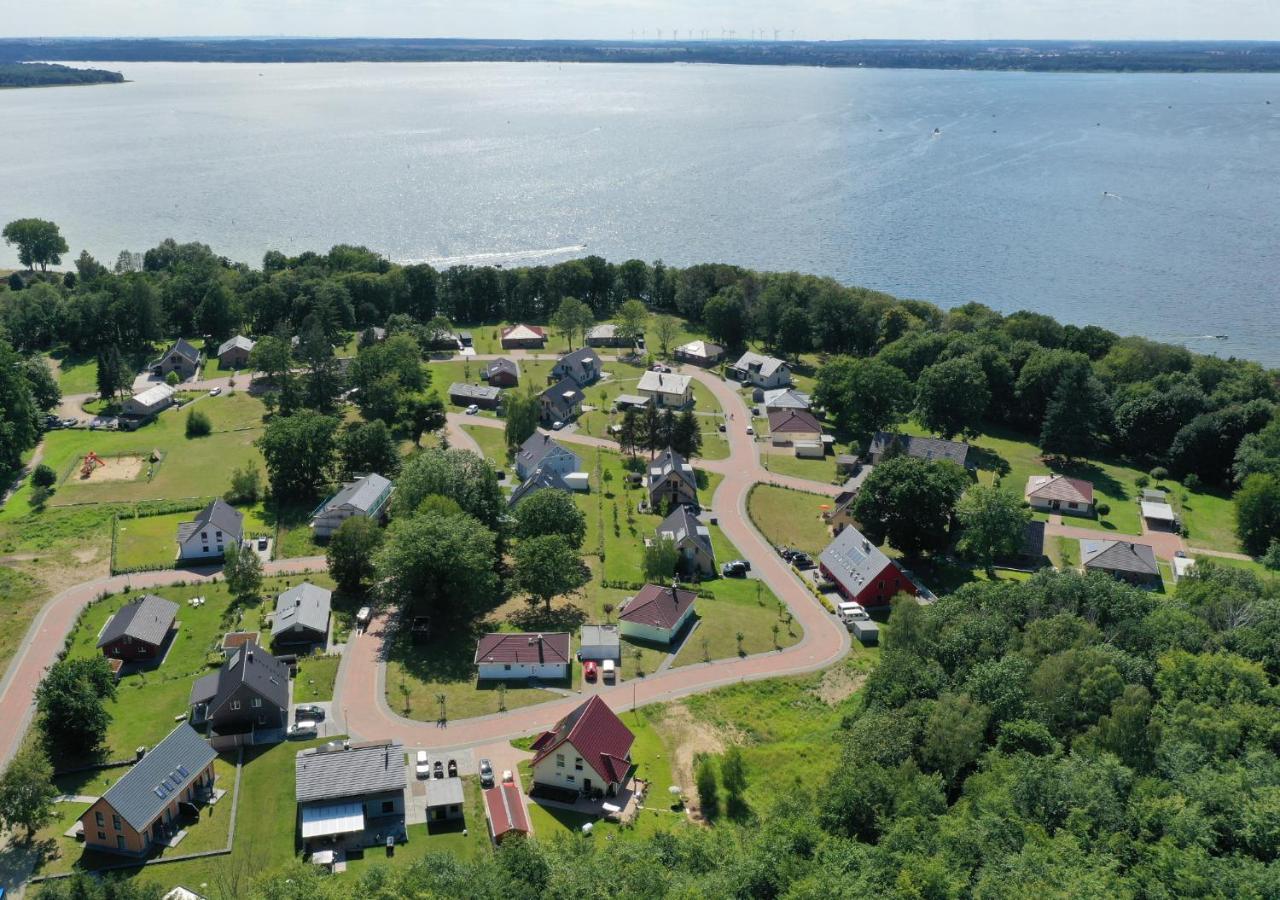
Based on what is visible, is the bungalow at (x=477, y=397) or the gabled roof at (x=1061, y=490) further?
the bungalow at (x=477, y=397)

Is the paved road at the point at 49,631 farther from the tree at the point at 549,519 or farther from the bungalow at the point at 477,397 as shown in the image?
the bungalow at the point at 477,397

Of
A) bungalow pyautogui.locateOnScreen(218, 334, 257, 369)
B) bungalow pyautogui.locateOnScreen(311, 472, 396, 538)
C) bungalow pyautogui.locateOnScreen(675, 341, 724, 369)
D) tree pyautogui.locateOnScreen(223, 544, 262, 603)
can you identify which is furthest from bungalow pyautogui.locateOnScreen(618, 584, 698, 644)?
bungalow pyautogui.locateOnScreen(218, 334, 257, 369)

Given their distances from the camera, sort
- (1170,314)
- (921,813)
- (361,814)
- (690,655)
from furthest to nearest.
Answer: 1. (1170,314)
2. (690,655)
3. (361,814)
4. (921,813)

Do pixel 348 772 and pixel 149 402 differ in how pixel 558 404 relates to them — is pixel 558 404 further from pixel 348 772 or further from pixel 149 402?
pixel 348 772

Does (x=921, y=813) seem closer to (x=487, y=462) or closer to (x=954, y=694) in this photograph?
(x=954, y=694)

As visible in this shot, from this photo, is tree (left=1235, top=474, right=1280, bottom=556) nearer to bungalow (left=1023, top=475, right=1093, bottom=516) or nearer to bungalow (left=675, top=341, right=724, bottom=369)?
bungalow (left=1023, top=475, right=1093, bottom=516)

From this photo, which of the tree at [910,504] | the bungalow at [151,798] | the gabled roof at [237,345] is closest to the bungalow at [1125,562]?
the tree at [910,504]

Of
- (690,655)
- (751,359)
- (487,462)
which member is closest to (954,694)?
(690,655)
